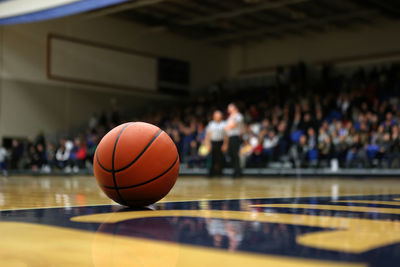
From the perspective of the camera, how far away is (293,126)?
14.0 m

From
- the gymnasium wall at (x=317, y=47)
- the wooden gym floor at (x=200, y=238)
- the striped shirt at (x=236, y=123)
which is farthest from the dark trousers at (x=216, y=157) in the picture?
the gymnasium wall at (x=317, y=47)

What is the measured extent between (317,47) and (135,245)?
66.9 ft

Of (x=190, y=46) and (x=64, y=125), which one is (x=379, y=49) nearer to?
(x=190, y=46)

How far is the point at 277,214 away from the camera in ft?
9.66

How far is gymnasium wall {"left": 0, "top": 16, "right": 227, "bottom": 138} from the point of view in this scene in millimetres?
17859

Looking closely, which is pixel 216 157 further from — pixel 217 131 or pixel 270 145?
pixel 270 145

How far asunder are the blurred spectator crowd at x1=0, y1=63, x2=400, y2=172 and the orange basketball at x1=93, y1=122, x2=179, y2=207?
9.12m

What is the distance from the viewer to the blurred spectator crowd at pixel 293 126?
12.1m

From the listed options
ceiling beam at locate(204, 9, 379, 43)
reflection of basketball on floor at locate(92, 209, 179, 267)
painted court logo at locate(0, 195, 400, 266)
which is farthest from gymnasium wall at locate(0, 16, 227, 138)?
reflection of basketball on floor at locate(92, 209, 179, 267)

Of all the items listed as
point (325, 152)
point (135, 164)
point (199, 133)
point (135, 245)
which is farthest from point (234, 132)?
point (135, 245)

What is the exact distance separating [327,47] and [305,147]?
9.39m

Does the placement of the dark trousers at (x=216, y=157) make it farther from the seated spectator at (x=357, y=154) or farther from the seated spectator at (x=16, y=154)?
the seated spectator at (x=16, y=154)

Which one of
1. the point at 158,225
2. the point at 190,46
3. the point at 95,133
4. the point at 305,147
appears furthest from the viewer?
the point at 190,46

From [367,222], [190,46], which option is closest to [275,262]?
[367,222]
